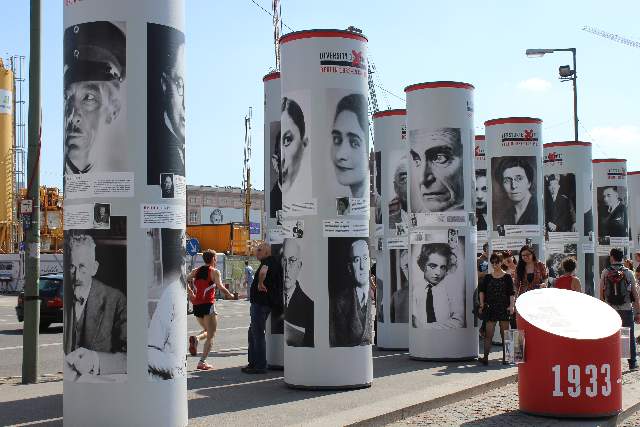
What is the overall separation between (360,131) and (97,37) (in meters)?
3.92

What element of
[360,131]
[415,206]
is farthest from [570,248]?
[360,131]

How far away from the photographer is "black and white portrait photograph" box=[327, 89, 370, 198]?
35.3 feet

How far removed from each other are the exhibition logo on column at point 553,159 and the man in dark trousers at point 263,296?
10786mm

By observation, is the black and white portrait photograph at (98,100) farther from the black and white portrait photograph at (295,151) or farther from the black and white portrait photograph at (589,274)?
the black and white portrait photograph at (589,274)

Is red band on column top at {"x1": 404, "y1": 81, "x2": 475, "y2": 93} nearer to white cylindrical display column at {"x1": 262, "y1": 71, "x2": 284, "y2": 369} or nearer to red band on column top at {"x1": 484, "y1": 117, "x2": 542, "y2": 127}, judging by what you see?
white cylindrical display column at {"x1": 262, "y1": 71, "x2": 284, "y2": 369}

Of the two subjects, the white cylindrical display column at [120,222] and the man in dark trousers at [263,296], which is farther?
the man in dark trousers at [263,296]

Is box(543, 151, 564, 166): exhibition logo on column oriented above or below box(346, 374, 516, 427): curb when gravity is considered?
above

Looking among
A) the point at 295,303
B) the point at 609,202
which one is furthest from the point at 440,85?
the point at 609,202

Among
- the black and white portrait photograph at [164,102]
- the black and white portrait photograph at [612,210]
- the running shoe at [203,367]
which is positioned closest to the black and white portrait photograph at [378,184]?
the running shoe at [203,367]

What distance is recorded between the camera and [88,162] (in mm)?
7840

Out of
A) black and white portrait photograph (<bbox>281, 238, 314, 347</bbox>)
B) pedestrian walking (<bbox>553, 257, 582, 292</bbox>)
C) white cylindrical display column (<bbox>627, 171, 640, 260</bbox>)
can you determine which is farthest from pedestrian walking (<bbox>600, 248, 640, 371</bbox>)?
white cylindrical display column (<bbox>627, 171, 640, 260</bbox>)

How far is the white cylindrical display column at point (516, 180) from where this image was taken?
1762cm

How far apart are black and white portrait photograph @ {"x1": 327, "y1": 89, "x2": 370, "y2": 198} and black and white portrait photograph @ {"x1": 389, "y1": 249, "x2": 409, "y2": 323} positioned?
4.93 meters

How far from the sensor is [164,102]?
7973 mm
